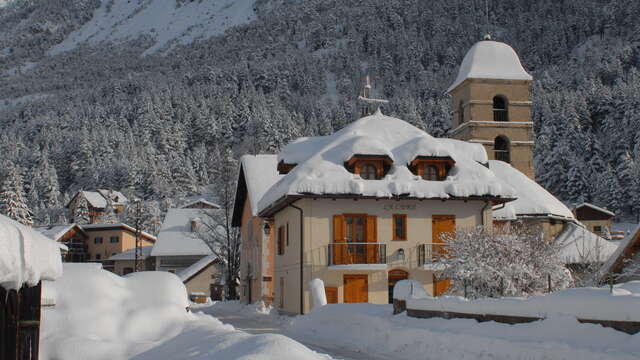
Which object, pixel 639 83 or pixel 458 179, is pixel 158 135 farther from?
pixel 458 179

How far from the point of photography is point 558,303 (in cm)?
1326

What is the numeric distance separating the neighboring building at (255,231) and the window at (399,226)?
8.76 metres

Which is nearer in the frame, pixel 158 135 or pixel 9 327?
pixel 9 327

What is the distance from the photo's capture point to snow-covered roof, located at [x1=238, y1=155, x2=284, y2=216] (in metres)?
41.3

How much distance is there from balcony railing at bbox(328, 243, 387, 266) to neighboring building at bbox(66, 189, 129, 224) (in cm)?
10318

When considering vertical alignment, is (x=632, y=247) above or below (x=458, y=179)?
below

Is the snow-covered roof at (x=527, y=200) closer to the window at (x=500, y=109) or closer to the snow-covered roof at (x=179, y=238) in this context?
the window at (x=500, y=109)

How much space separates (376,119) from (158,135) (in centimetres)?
13286

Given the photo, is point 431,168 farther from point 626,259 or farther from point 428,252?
point 626,259

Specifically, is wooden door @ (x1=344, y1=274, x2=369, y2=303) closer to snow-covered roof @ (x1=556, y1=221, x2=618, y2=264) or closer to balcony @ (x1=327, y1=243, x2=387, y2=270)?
balcony @ (x1=327, y1=243, x2=387, y2=270)

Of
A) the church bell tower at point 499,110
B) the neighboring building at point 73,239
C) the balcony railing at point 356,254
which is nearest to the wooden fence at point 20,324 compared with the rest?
the balcony railing at point 356,254

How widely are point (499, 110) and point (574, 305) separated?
40195 millimetres

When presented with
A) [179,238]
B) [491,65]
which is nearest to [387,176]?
[491,65]

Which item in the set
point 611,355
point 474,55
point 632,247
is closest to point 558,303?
point 611,355
